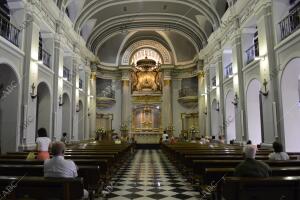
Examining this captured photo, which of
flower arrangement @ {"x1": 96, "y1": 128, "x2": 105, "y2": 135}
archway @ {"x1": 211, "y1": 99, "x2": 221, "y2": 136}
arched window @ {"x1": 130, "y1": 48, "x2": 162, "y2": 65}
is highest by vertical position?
arched window @ {"x1": 130, "y1": 48, "x2": 162, "y2": 65}

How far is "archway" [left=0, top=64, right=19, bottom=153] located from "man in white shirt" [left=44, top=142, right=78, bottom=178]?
6431 mm

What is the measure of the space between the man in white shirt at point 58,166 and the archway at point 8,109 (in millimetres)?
6431

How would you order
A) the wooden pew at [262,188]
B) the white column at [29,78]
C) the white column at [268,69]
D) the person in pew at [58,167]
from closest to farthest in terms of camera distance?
1. the wooden pew at [262,188]
2. the person in pew at [58,167]
3. the white column at [268,69]
4. the white column at [29,78]

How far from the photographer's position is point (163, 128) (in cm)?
2238

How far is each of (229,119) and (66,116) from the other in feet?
28.6

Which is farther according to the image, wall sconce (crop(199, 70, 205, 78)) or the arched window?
the arched window

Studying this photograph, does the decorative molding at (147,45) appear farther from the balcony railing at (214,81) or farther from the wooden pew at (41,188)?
the wooden pew at (41,188)

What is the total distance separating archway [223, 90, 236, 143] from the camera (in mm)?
14312

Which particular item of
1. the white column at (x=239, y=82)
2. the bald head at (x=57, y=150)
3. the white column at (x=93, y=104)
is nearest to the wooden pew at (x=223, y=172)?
the bald head at (x=57, y=150)

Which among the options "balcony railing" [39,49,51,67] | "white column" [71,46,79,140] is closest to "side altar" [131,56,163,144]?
"white column" [71,46,79,140]

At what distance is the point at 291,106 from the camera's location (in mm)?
8711

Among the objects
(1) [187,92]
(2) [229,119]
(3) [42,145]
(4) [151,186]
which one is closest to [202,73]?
(1) [187,92]

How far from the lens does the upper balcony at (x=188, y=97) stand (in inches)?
870

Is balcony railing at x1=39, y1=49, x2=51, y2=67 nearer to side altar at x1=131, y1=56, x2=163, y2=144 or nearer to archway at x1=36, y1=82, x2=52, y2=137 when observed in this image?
archway at x1=36, y1=82, x2=52, y2=137
